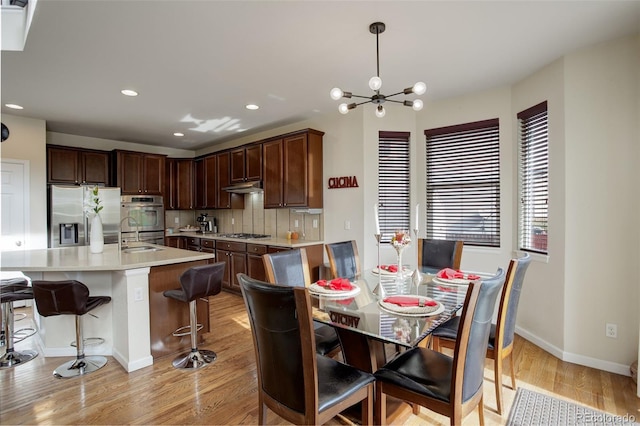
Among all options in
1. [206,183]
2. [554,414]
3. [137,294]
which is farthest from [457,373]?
[206,183]

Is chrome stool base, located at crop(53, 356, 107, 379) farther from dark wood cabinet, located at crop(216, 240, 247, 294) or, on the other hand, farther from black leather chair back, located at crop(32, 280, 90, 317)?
dark wood cabinet, located at crop(216, 240, 247, 294)

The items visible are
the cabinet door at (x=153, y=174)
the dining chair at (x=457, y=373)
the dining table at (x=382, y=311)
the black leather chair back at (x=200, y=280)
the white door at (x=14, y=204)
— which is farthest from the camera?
the cabinet door at (x=153, y=174)

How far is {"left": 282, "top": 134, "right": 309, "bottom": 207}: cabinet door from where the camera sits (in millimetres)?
4273

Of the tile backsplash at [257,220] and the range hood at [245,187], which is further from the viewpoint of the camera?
the range hood at [245,187]

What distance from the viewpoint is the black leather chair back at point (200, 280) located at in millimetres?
2580

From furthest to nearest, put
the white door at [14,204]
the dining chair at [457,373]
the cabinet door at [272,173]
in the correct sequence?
1. the cabinet door at [272,173]
2. the white door at [14,204]
3. the dining chair at [457,373]

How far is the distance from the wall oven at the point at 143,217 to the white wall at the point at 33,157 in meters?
1.07

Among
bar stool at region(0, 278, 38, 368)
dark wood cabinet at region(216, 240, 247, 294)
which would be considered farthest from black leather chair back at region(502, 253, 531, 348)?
bar stool at region(0, 278, 38, 368)

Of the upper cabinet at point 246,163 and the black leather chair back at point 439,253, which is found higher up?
the upper cabinet at point 246,163

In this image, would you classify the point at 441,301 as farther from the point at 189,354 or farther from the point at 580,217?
the point at 189,354

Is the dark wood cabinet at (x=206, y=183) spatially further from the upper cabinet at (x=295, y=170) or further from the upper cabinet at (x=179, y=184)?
the upper cabinet at (x=295, y=170)

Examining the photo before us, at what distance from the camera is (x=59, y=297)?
2344mm

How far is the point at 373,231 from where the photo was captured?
3996 mm

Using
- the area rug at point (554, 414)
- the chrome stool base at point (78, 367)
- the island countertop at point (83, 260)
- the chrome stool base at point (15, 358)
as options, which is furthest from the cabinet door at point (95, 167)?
the area rug at point (554, 414)
